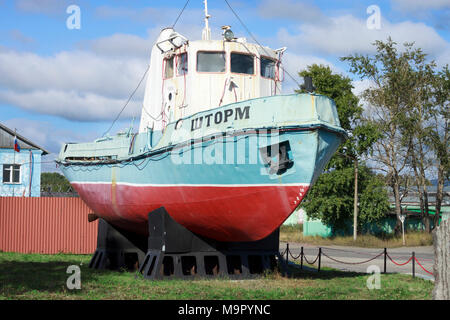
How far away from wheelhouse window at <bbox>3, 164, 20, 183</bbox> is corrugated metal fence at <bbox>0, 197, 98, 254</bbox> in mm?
15612

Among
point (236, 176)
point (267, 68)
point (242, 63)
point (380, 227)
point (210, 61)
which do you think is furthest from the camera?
point (380, 227)

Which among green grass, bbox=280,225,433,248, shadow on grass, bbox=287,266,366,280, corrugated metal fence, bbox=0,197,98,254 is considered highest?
corrugated metal fence, bbox=0,197,98,254

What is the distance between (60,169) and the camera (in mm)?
18156

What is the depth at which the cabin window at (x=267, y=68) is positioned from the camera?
1293 centimetres

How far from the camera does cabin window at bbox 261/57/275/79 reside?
12930mm

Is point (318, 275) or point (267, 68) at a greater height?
point (267, 68)

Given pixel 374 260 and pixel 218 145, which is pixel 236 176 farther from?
pixel 374 260

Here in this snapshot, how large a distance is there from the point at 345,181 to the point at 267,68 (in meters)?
23.0

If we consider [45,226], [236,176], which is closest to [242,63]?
[236,176]

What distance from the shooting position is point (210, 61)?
12500 millimetres

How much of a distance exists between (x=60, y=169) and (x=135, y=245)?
480 cm

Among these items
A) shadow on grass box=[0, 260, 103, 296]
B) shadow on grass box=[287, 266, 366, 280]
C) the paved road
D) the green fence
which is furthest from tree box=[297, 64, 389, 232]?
shadow on grass box=[0, 260, 103, 296]

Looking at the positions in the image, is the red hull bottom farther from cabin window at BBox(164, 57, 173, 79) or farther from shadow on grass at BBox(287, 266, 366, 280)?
cabin window at BBox(164, 57, 173, 79)
